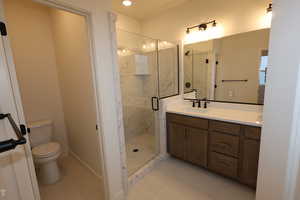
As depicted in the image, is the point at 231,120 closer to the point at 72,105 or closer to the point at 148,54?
the point at 148,54

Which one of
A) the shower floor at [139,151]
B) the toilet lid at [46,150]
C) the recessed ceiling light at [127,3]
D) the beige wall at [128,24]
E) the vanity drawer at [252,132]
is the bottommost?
the shower floor at [139,151]

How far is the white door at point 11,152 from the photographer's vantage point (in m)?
0.93

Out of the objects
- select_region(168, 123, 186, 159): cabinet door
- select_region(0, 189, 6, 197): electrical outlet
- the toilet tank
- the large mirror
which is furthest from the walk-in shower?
select_region(0, 189, 6, 197): electrical outlet

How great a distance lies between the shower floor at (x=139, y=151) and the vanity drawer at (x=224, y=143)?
3.37 feet

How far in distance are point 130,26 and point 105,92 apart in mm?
2048

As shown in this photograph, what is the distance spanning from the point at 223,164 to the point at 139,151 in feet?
4.47

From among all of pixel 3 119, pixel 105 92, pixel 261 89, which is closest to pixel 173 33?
pixel 261 89

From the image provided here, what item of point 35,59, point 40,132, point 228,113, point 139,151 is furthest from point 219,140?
point 35,59

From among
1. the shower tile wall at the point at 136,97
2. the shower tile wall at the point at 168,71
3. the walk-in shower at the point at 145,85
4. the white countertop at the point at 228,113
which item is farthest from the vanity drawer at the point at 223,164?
the shower tile wall at the point at 168,71

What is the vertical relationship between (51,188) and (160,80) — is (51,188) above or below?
below

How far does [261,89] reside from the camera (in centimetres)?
189

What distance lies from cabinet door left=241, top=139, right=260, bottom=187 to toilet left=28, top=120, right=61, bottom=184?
7.91 ft

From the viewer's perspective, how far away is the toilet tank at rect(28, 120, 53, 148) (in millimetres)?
2119

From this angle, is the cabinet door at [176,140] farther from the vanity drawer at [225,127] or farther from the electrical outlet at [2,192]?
the electrical outlet at [2,192]
